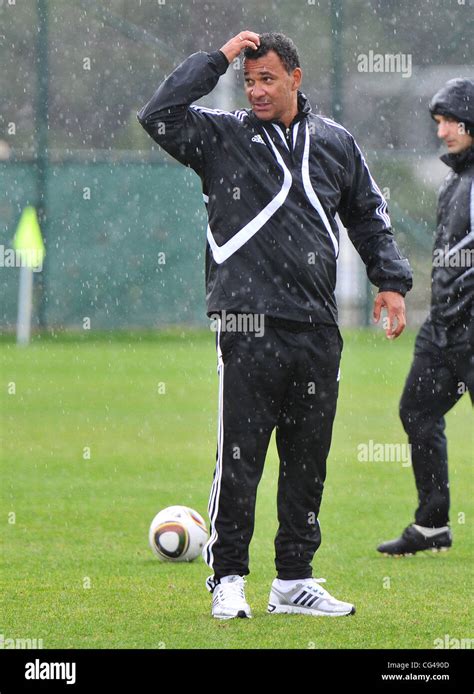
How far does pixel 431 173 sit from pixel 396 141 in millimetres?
693

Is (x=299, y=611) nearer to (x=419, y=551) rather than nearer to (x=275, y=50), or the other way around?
(x=419, y=551)

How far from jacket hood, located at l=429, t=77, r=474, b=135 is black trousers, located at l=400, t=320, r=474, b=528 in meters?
1.02

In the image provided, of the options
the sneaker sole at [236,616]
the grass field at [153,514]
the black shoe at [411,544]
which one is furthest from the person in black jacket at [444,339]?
the sneaker sole at [236,616]

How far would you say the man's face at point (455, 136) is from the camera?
6.83 m

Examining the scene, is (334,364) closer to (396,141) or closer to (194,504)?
(194,504)

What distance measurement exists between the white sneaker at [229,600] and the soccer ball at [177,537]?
1197 millimetres

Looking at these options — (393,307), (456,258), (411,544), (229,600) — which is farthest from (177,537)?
(456,258)

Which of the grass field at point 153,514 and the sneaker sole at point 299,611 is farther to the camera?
the sneaker sole at point 299,611

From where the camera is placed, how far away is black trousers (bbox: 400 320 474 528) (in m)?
6.98

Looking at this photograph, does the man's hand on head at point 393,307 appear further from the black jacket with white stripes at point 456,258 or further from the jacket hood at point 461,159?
the jacket hood at point 461,159

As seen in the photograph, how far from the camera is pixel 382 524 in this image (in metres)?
7.92

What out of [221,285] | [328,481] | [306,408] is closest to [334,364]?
[306,408]

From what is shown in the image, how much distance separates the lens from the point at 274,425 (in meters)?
5.53

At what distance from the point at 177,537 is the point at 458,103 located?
2.47m
